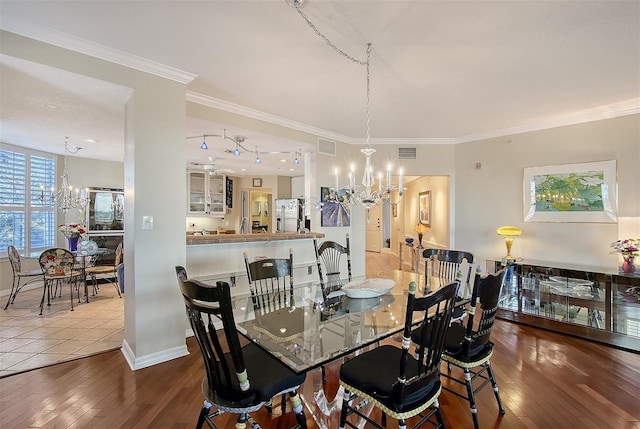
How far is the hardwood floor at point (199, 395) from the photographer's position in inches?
76.0

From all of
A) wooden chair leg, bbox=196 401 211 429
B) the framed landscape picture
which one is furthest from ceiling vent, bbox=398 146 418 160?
wooden chair leg, bbox=196 401 211 429

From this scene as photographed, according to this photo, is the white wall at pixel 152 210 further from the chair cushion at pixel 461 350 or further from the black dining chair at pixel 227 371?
the chair cushion at pixel 461 350

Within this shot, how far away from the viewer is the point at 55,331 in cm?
335

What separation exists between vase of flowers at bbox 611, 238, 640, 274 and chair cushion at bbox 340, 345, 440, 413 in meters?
3.23

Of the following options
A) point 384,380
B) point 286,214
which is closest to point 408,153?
point 286,214

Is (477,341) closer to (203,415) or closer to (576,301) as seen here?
(203,415)

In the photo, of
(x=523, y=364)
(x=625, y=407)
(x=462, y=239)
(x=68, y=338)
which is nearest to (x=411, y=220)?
(x=462, y=239)

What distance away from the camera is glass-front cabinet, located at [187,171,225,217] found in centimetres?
739

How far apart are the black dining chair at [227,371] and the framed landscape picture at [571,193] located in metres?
4.36

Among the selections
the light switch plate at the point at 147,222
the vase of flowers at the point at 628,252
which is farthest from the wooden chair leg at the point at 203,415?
the vase of flowers at the point at 628,252

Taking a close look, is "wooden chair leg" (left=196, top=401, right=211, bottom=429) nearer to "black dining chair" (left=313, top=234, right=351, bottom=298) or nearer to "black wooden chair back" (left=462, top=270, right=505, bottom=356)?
"black dining chair" (left=313, top=234, right=351, bottom=298)

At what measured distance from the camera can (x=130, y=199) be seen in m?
2.60

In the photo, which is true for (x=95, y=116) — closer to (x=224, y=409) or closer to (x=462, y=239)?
(x=224, y=409)

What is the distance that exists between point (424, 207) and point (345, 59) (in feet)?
18.2
